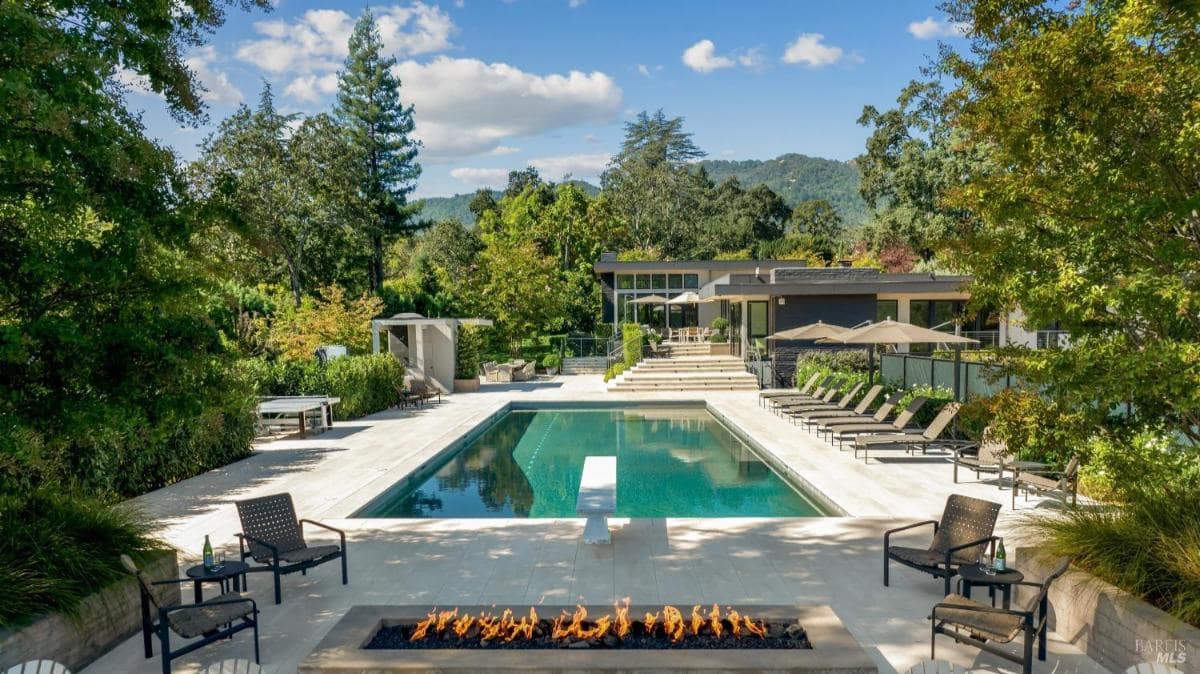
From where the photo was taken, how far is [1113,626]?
4.52 meters

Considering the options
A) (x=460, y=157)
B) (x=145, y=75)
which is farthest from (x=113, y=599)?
(x=460, y=157)

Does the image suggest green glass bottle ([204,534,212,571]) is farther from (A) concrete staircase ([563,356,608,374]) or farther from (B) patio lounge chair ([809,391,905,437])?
(A) concrete staircase ([563,356,608,374])

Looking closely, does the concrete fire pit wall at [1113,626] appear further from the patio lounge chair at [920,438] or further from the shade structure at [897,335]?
the shade structure at [897,335]

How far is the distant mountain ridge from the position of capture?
465 feet

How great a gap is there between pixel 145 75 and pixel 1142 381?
7659 mm

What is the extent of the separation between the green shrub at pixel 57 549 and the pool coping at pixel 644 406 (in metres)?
3.29

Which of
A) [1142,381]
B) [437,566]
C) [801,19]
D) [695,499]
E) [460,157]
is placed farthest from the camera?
[460,157]

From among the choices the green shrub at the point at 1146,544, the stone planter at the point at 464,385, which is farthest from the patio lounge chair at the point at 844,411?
the stone planter at the point at 464,385

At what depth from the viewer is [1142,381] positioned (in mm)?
4574

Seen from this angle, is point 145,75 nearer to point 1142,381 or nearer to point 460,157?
point 1142,381

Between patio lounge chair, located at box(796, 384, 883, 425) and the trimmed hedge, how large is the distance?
11203mm

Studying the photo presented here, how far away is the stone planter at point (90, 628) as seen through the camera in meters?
4.29

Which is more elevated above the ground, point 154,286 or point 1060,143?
point 1060,143

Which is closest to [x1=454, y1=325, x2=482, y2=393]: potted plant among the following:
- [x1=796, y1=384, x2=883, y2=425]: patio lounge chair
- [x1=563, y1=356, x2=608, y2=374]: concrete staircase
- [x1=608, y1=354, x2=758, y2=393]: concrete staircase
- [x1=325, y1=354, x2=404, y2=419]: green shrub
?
[x1=325, y1=354, x2=404, y2=419]: green shrub
